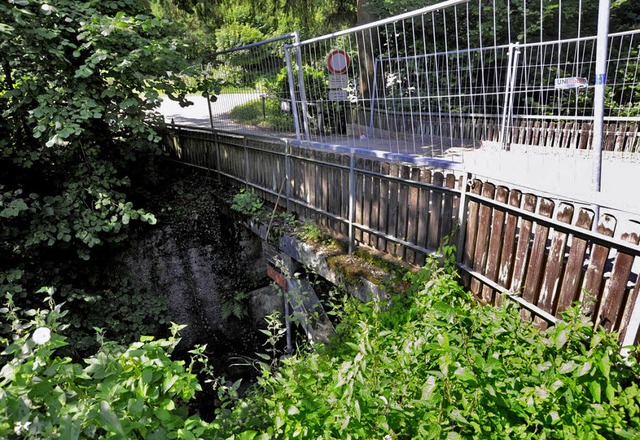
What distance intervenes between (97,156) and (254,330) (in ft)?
12.7

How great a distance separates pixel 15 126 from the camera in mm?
5215

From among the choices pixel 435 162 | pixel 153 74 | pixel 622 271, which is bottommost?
pixel 622 271

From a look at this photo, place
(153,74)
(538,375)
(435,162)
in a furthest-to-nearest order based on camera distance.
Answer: (153,74) → (435,162) → (538,375)

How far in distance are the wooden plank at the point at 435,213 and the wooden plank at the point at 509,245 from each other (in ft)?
2.11

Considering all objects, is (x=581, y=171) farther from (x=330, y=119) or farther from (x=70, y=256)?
(x=70, y=256)

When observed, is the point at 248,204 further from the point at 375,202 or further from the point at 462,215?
the point at 462,215

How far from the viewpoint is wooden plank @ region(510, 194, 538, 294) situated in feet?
9.62

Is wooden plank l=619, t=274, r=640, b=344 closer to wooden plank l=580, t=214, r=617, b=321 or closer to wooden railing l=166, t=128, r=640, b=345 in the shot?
wooden railing l=166, t=128, r=640, b=345

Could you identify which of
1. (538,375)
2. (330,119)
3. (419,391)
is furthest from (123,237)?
(538,375)

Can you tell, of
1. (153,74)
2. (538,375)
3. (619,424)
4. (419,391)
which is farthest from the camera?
(153,74)

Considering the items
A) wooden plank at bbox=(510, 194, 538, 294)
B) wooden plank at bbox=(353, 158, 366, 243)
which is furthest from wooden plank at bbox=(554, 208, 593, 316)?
wooden plank at bbox=(353, 158, 366, 243)

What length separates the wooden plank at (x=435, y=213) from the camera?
12.0ft

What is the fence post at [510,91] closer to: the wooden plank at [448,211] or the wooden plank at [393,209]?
the wooden plank at [393,209]

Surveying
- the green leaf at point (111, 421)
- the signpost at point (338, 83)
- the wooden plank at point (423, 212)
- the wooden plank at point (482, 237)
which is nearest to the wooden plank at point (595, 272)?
the wooden plank at point (482, 237)
